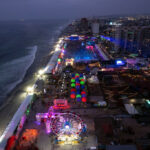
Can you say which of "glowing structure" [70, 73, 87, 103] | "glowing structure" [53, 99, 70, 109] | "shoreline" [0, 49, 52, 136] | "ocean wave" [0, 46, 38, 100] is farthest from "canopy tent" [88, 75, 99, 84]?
"ocean wave" [0, 46, 38, 100]

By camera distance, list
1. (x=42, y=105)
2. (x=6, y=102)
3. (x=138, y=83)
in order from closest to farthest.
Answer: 1. (x=42, y=105)
2. (x=6, y=102)
3. (x=138, y=83)

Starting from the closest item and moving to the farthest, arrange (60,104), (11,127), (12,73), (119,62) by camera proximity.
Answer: (11,127) < (60,104) < (119,62) < (12,73)

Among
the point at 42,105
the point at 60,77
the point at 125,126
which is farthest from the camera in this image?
the point at 60,77

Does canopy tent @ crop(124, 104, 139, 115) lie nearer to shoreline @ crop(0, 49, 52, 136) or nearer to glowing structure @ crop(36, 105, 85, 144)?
glowing structure @ crop(36, 105, 85, 144)

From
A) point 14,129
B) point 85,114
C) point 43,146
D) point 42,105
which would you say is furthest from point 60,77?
point 43,146

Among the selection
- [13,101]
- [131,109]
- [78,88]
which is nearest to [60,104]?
[78,88]

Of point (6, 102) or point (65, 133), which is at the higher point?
point (65, 133)

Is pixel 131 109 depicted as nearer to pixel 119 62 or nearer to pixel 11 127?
pixel 11 127

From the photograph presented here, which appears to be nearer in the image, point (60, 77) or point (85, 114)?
point (85, 114)

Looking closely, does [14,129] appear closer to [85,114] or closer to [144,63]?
[85,114]
